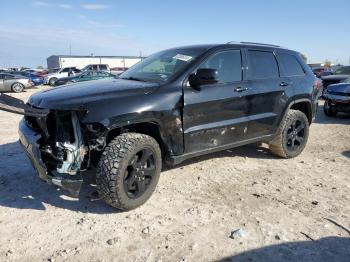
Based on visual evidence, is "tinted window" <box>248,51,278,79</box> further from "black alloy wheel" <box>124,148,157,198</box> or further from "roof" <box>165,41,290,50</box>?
"black alloy wheel" <box>124,148,157,198</box>

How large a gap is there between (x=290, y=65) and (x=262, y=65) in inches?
31.7

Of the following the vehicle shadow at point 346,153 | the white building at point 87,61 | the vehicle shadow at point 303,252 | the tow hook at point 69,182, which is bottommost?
the vehicle shadow at point 303,252

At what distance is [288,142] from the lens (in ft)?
20.7

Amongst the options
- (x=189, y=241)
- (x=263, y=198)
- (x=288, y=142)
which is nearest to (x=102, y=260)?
(x=189, y=241)

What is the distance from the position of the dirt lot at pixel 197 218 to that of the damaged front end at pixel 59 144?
20.0 inches

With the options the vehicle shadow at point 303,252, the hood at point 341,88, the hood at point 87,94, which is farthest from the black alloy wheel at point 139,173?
the hood at point 341,88

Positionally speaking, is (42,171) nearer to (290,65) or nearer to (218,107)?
(218,107)

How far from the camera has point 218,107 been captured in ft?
16.0

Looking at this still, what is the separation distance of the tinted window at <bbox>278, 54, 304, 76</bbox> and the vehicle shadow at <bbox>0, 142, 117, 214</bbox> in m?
3.50

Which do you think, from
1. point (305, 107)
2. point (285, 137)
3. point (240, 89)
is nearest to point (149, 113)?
point (240, 89)

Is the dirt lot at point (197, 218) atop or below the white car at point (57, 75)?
below

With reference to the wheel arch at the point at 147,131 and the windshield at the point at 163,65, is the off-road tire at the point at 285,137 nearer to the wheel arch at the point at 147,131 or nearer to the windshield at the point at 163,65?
the windshield at the point at 163,65

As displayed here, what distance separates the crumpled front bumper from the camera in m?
3.84

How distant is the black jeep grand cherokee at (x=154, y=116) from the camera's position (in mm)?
3896
